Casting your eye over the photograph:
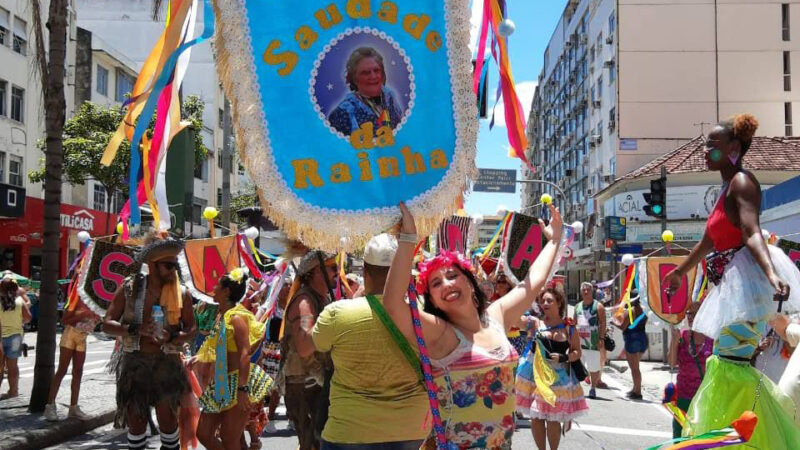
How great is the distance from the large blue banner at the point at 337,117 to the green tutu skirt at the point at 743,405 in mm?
1892

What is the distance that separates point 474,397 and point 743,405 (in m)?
1.52

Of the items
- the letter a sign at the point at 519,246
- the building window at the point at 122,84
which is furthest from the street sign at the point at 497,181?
the letter a sign at the point at 519,246

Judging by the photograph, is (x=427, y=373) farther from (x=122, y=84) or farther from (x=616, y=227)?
(x=122, y=84)

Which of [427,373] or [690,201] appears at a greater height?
[690,201]

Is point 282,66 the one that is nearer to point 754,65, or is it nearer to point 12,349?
point 12,349

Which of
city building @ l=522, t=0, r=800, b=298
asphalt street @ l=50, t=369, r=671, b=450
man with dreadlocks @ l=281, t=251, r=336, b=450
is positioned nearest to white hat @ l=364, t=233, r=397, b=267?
man with dreadlocks @ l=281, t=251, r=336, b=450

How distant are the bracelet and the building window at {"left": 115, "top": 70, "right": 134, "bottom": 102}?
35038 mm

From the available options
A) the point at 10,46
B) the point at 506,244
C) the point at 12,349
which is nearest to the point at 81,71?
the point at 10,46

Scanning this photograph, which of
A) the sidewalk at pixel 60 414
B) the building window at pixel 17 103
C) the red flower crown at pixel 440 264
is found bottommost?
the sidewalk at pixel 60 414

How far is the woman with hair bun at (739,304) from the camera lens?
12.7 ft

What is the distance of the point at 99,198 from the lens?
115ft

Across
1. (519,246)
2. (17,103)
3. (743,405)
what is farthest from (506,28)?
(17,103)

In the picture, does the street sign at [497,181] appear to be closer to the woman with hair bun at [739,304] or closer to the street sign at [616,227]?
the street sign at [616,227]

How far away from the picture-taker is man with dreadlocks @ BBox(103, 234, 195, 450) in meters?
5.59
